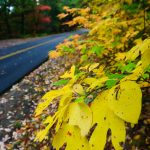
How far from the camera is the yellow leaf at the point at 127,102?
2.32 feet

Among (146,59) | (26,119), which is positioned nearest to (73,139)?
(146,59)

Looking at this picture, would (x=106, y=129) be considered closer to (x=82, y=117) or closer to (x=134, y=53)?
(x=82, y=117)

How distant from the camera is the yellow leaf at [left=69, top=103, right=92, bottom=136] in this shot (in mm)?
748

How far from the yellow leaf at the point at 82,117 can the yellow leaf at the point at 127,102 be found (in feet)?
0.25

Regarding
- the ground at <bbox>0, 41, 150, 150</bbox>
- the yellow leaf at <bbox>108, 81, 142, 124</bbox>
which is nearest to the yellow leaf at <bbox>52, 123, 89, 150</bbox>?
the yellow leaf at <bbox>108, 81, 142, 124</bbox>

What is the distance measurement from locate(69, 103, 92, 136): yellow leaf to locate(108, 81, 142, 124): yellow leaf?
0.08m

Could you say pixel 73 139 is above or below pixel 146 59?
below

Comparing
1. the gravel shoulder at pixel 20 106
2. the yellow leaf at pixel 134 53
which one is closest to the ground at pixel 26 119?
the gravel shoulder at pixel 20 106

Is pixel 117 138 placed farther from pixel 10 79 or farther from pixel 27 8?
pixel 27 8

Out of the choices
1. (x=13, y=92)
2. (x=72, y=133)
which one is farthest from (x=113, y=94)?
(x=13, y=92)

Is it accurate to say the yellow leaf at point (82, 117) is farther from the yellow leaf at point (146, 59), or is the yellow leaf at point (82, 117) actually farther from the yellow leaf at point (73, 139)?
the yellow leaf at point (146, 59)

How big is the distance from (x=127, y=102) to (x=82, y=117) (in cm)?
14

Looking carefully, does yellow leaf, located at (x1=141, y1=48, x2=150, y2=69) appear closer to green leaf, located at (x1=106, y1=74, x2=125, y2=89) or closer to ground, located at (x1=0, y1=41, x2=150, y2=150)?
green leaf, located at (x1=106, y1=74, x2=125, y2=89)

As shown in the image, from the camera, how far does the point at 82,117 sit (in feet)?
2.52
